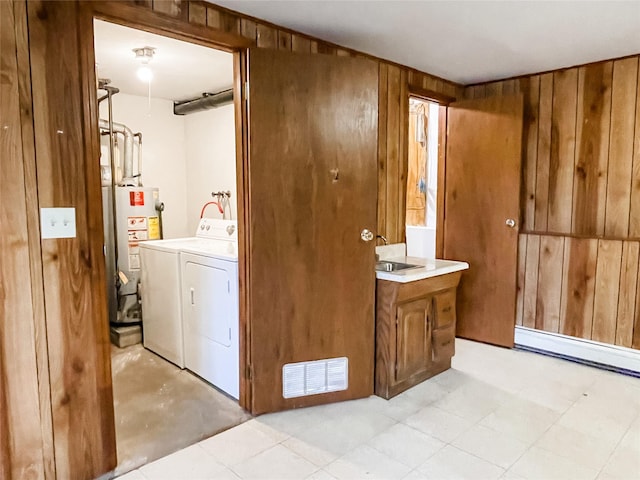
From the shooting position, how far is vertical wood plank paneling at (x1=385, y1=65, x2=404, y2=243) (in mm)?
3043

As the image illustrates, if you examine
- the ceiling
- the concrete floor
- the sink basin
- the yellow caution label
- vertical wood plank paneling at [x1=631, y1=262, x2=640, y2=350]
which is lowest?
the concrete floor

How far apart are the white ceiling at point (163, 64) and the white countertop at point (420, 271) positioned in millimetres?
1789

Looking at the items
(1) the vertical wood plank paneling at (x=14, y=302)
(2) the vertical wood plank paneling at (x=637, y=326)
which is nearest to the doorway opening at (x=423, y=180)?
(2) the vertical wood plank paneling at (x=637, y=326)

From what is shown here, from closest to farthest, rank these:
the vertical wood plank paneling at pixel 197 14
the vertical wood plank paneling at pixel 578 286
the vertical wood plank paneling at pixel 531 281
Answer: the vertical wood plank paneling at pixel 197 14
the vertical wood plank paneling at pixel 578 286
the vertical wood plank paneling at pixel 531 281

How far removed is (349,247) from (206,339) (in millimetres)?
1114

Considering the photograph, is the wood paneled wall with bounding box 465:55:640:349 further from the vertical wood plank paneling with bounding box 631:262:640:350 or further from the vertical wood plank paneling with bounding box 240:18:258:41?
the vertical wood plank paneling with bounding box 240:18:258:41

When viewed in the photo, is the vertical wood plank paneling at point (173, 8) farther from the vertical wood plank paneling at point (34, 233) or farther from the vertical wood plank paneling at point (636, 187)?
the vertical wood plank paneling at point (636, 187)

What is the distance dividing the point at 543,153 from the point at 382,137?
1.36 m

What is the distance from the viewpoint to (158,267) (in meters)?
3.18

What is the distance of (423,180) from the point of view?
4473 mm

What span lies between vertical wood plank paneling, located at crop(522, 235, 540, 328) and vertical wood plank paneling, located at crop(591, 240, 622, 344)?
415 mm

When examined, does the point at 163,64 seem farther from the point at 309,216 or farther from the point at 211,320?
the point at 211,320

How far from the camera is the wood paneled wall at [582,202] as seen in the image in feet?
9.81

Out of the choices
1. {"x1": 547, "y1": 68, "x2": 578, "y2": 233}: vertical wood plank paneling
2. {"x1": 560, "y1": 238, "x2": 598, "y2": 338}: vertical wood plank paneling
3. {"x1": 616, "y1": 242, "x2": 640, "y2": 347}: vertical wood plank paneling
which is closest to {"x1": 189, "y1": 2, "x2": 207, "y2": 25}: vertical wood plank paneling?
{"x1": 547, "y1": 68, "x2": 578, "y2": 233}: vertical wood plank paneling
